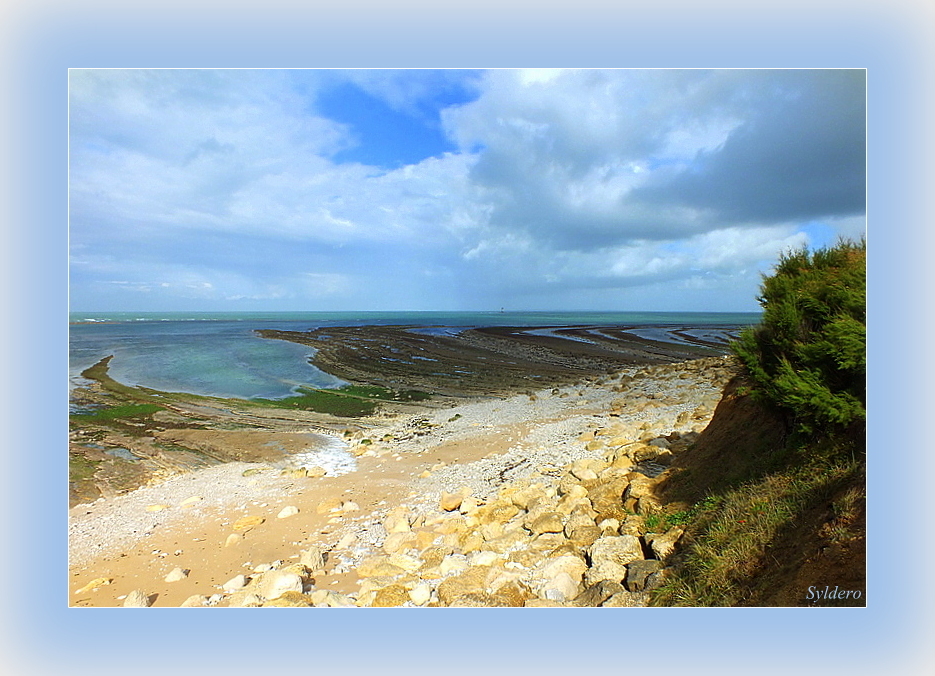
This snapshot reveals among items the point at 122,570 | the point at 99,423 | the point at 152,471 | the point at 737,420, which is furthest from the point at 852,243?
the point at 99,423

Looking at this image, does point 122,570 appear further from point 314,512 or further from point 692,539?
point 692,539

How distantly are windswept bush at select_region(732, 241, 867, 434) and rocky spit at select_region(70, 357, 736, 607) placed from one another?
5.57ft

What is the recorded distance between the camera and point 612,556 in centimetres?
467

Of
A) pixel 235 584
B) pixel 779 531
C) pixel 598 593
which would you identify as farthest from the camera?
pixel 235 584

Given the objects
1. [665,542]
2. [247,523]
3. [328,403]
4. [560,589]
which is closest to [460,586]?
[560,589]

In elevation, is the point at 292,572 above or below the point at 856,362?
below

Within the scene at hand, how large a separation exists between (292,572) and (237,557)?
1.17 meters

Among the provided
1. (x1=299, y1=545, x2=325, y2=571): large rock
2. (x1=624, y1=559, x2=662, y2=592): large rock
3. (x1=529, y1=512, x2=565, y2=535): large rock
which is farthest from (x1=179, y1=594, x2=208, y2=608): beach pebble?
(x1=624, y1=559, x2=662, y2=592): large rock

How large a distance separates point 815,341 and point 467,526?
4.15 meters

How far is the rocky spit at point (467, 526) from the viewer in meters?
4.65

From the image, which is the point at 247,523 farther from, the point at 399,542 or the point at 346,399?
the point at 346,399

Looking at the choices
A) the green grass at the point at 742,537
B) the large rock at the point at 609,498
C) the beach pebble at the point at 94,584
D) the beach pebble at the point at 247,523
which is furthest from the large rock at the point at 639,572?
the beach pebble at the point at 94,584

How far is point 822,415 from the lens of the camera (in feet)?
14.5

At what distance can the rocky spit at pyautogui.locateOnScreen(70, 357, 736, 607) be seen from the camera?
15.3 feet
